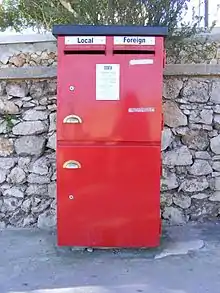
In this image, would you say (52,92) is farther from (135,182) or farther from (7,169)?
(135,182)

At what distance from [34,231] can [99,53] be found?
7.07 ft

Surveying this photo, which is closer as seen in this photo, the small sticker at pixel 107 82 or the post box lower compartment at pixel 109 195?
the small sticker at pixel 107 82

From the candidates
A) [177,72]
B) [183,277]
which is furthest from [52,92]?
[183,277]

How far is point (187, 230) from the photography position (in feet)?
16.4

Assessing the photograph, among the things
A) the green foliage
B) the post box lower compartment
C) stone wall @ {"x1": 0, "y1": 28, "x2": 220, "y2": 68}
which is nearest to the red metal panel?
the post box lower compartment

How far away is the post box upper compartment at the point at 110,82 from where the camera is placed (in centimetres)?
406

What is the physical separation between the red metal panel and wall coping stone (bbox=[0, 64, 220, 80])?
910 millimetres

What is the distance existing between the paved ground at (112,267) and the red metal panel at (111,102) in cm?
110

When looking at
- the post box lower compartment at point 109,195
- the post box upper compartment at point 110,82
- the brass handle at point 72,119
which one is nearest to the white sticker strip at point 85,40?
the post box upper compartment at point 110,82

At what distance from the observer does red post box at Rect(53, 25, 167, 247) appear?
4070 millimetres

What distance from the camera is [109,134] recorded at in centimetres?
415

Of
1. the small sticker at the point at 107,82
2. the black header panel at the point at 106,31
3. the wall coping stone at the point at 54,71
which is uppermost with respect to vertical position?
the black header panel at the point at 106,31

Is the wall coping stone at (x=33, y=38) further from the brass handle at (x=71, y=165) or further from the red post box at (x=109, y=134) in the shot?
the brass handle at (x=71, y=165)

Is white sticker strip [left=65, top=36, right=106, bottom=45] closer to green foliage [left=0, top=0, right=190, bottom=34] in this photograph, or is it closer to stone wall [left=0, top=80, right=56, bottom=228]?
stone wall [left=0, top=80, right=56, bottom=228]
